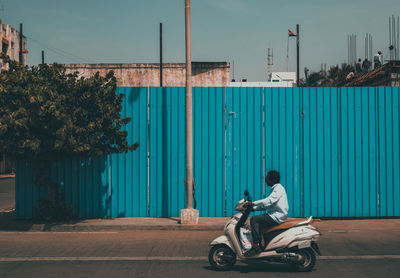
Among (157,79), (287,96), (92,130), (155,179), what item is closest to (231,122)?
(287,96)

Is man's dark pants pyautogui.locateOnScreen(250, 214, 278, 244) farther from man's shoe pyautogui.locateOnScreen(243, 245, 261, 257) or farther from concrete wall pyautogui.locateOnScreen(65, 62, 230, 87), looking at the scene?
concrete wall pyautogui.locateOnScreen(65, 62, 230, 87)

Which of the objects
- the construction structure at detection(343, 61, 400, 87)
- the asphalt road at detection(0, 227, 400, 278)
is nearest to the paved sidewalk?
the asphalt road at detection(0, 227, 400, 278)

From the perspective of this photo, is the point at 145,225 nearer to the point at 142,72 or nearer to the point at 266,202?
the point at 266,202

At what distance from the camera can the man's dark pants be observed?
7.10m

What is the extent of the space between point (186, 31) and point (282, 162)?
4.44 meters

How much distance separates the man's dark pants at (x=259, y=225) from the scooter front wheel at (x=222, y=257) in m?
0.45

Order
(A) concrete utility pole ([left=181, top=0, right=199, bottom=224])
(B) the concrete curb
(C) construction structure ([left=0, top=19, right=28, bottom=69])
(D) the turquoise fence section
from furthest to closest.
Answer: (C) construction structure ([left=0, top=19, right=28, bottom=69])
(D) the turquoise fence section
(A) concrete utility pole ([left=181, top=0, right=199, bottom=224])
(B) the concrete curb

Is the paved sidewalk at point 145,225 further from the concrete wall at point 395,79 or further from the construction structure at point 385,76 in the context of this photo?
the construction structure at point 385,76

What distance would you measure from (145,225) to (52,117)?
3476 mm

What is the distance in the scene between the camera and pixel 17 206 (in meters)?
12.6

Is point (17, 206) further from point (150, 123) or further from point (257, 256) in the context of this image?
point (257, 256)

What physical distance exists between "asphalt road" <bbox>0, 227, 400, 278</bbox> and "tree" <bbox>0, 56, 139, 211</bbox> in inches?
79.6

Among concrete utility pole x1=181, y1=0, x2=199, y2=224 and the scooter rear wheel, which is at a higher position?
concrete utility pole x1=181, y1=0, x2=199, y2=224

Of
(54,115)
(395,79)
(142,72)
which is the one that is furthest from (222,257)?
(142,72)
